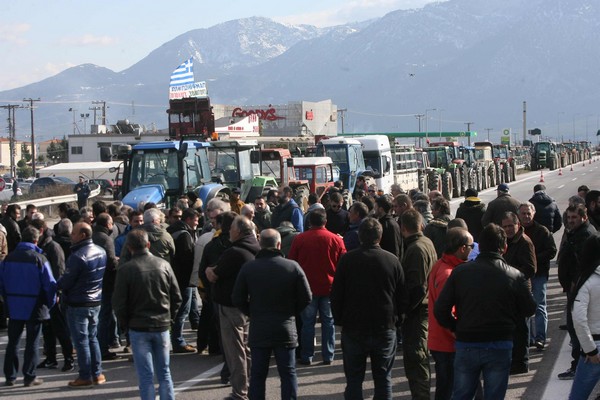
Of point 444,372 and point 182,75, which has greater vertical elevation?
point 182,75

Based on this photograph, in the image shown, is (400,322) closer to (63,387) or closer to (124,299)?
(124,299)

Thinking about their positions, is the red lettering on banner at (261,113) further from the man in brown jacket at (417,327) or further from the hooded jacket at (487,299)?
the hooded jacket at (487,299)

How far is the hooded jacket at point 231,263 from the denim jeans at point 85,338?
5.22ft

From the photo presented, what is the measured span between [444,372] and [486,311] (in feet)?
4.06

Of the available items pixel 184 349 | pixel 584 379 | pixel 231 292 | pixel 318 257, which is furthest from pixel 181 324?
pixel 584 379

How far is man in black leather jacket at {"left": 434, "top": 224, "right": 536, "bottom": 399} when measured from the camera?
6.81 m

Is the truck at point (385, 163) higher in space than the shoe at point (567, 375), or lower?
higher

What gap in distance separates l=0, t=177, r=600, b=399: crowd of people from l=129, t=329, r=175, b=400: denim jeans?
0.04 feet

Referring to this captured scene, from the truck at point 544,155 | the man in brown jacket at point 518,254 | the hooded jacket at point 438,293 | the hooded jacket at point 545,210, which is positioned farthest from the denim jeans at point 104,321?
the truck at point 544,155

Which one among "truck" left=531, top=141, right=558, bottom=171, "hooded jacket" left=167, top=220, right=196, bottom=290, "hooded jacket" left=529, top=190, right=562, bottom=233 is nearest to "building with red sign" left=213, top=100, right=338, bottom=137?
"truck" left=531, top=141, right=558, bottom=171

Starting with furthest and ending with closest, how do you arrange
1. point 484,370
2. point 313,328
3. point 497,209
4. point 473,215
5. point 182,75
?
point 182,75 → point 473,215 → point 497,209 → point 313,328 → point 484,370

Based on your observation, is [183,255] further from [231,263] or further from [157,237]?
[231,263]

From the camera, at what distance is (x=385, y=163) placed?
3278cm

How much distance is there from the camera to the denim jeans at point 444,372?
7766mm
